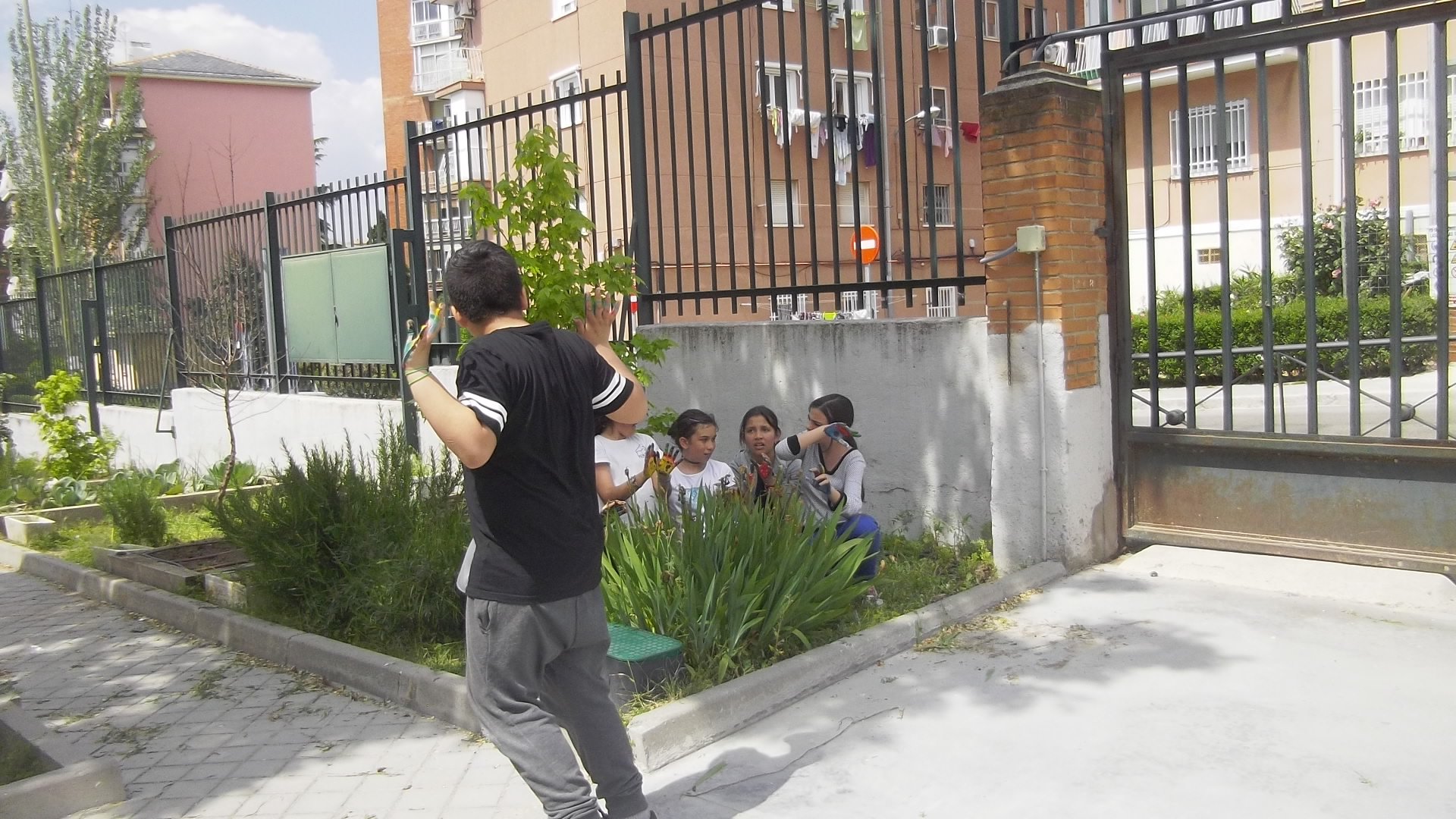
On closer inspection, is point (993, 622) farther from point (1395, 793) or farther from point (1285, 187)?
point (1285, 187)

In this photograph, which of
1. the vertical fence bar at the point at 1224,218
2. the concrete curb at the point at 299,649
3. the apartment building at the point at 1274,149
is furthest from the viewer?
the apartment building at the point at 1274,149

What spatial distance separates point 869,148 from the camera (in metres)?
21.0

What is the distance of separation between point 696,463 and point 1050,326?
195 centimetres

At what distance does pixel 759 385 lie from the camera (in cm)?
754

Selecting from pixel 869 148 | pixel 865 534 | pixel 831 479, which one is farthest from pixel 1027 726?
pixel 869 148

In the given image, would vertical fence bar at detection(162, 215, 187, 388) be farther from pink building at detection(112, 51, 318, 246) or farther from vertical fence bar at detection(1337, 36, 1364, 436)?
pink building at detection(112, 51, 318, 246)

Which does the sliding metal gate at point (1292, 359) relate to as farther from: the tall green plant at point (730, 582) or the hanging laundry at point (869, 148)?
the tall green plant at point (730, 582)

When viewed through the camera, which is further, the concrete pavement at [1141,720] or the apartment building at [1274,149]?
the apartment building at [1274,149]

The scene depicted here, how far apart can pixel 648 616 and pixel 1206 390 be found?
14.9m

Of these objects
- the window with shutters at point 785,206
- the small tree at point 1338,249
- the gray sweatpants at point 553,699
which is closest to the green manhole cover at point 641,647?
the gray sweatpants at point 553,699

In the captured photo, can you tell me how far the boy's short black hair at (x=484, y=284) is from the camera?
11.0 ft

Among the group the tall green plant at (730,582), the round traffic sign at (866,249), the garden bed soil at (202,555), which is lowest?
the garden bed soil at (202,555)

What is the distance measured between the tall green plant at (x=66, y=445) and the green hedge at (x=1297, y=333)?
11.0 meters

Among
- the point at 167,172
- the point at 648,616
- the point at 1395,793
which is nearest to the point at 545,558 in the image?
the point at 648,616
